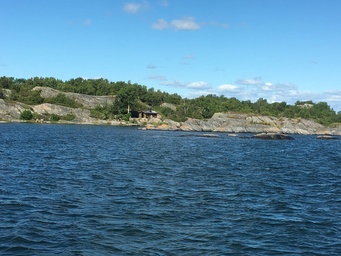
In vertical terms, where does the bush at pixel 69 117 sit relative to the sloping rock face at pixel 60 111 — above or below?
below

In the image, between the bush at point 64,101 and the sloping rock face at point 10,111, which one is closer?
the sloping rock face at point 10,111

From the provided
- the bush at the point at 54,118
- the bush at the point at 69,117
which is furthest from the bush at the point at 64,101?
the bush at the point at 54,118

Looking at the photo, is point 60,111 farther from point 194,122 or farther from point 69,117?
point 194,122

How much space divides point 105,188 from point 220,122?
148 metres

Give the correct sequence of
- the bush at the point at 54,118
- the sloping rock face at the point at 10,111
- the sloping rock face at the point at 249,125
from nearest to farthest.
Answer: the sloping rock face at the point at 10,111
the sloping rock face at the point at 249,125
the bush at the point at 54,118

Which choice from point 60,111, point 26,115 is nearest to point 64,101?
point 60,111

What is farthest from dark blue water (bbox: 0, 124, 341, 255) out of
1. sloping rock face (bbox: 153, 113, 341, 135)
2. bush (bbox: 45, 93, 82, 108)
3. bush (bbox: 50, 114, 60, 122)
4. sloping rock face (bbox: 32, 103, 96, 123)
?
bush (bbox: 45, 93, 82, 108)

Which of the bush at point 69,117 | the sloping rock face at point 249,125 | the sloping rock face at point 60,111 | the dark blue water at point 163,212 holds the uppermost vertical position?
the sloping rock face at point 60,111

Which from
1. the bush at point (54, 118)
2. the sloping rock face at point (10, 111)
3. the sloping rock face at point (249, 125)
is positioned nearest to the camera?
the sloping rock face at point (10, 111)

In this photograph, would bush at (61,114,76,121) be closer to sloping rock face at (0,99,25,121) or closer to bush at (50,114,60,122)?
bush at (50,114,60,122)

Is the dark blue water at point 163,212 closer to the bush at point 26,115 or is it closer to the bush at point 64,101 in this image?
the bush at point 26,115

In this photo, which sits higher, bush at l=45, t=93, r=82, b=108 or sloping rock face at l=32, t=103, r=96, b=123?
bush at l=45, t=93, r=82, b=108

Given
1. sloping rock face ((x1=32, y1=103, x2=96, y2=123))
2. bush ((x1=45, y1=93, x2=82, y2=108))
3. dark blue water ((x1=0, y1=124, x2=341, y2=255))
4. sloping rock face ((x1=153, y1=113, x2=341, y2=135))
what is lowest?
dark blue water ((x1=0, y1=124, x2=341, y2=255))

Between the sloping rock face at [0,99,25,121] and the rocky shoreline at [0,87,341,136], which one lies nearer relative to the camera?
the sloping rock face at [0,99,25,121]
